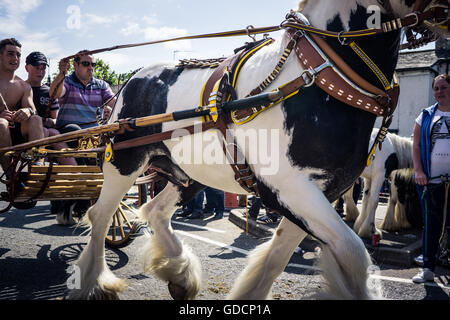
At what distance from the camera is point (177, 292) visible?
118 inches

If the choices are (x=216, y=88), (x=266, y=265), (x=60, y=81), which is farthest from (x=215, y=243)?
(x=216, y=88)

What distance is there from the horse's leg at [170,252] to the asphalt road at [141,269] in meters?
0.16

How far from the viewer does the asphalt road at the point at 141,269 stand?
312 centimetres

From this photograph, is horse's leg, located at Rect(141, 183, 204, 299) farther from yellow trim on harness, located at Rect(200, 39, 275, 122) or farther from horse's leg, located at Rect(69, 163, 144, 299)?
yellow trim on harness, located at Rect(200, 39, 275, 122)

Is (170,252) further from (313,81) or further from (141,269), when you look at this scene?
(313,81)

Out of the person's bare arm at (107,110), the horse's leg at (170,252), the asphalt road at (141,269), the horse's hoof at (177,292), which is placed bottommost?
the asphalt road at (141,269)

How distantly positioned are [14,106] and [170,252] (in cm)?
272

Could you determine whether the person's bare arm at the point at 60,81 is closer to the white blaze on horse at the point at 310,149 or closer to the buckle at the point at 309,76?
the white blaze on horse at the point at 310,149

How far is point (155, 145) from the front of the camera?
2.88m

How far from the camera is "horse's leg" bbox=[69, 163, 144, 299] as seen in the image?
2885 mm

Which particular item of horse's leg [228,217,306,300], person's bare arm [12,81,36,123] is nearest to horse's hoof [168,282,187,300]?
horse's leg [228,217,306,300]

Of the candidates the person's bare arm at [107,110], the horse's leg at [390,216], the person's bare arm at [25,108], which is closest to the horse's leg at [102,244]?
the person's bare arm at [107,110]

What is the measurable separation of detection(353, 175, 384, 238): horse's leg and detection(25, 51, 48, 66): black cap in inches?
225
